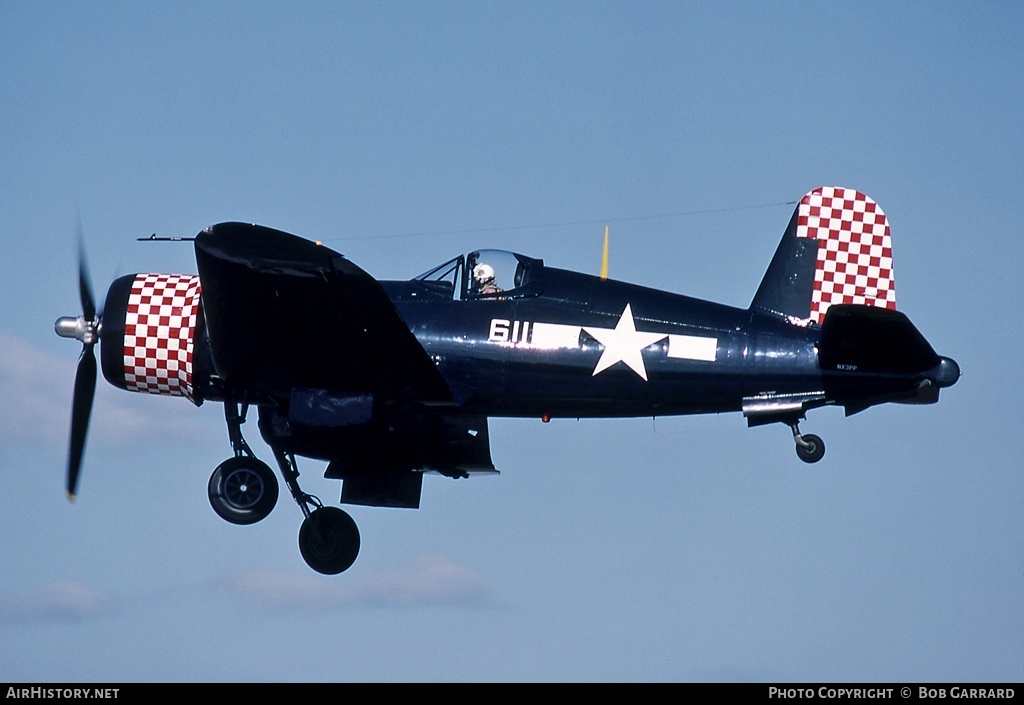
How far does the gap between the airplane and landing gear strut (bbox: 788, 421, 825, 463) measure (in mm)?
21

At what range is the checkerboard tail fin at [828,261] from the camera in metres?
14.8

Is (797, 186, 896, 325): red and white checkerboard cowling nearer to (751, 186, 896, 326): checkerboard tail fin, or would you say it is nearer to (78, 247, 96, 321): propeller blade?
(751, 186, 896, 326): checkerboard tail fin

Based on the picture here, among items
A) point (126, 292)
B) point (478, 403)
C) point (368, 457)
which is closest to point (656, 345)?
point (478, 403)

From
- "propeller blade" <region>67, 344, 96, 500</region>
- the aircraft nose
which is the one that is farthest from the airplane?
"propeller blade" <region>67, 344, 96, 500</region>

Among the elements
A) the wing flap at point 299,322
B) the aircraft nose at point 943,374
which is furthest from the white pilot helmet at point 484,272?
the aircraft nose at point 943,374

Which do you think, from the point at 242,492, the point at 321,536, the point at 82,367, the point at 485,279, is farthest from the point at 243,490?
the point at 485,279

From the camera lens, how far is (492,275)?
14.5 m

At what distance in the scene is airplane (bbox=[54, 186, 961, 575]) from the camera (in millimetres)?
13711

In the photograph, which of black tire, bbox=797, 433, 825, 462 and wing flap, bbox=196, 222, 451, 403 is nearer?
wing flap, bbox=196, 222, 451, 403

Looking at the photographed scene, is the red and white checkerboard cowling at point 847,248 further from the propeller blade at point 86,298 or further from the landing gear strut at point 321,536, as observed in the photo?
the propeller blade at point 86,298

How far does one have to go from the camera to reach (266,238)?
1305 cm

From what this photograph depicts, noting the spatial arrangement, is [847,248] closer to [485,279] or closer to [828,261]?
[828,261]
